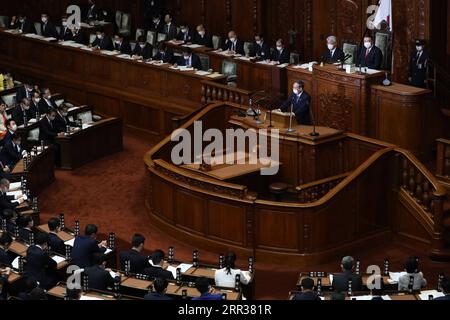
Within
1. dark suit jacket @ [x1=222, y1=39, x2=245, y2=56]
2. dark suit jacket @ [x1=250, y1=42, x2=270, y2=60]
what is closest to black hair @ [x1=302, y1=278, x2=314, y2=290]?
dark suit jacket @ [x1=250, y1=42, x2=270, y2=60]

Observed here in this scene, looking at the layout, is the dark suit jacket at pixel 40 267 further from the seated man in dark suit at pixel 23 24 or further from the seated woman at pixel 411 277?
the seated man in dark suit at pixel 23 24

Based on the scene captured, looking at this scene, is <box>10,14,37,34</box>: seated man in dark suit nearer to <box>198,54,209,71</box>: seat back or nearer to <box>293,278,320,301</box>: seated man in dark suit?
<box>198,54,209,71</box>: seat back

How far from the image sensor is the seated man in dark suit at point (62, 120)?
65.5ft

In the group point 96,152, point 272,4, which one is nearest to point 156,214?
point 96,152

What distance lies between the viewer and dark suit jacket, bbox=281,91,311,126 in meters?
17.3

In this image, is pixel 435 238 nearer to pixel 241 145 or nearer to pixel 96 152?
pixel 241 145

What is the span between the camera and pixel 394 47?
19.7 meters

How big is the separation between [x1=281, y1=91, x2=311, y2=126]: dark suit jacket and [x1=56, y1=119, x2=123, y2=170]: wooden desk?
4.35 m

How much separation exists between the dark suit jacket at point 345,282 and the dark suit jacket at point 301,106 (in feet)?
16.9

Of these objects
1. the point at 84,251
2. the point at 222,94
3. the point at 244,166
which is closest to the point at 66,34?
the point at 222,94

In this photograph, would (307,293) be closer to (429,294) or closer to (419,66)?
(429,294)

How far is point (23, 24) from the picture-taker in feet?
82.6

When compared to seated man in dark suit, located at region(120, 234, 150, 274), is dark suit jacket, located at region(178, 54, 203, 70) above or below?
above

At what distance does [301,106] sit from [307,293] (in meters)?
6.17
